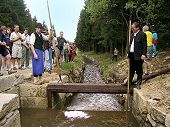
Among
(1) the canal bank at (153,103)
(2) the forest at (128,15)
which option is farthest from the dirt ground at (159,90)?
(2) the forest at (128,15)

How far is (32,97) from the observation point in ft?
35.9

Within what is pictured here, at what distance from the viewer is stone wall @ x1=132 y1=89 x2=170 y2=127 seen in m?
6.70

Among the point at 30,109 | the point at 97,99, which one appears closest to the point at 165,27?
the point at 97,99

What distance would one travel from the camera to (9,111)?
15.7 feet

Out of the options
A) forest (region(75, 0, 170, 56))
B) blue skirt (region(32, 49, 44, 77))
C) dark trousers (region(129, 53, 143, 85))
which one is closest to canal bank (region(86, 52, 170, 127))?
dark trousers (region(129, 53, 143, 85))

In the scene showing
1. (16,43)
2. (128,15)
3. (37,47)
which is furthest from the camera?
(128,15)

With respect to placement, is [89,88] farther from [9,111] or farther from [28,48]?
[9,111]

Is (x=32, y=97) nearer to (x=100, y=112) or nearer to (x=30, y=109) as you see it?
(x=30, y=109)

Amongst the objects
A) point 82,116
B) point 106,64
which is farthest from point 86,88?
point 106,64

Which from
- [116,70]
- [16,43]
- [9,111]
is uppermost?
[16,43]

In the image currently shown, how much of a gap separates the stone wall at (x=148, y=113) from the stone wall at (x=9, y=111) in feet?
10.3

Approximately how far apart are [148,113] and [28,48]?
7.68 meters

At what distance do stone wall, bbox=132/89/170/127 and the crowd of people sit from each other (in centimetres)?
347

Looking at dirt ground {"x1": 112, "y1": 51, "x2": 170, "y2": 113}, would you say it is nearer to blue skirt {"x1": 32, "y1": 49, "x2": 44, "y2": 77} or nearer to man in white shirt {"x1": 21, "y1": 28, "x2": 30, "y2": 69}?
blue skirt {"x1": 32, "y1": 49, "x2": 44, "y2": 77}
